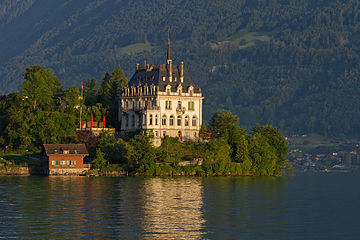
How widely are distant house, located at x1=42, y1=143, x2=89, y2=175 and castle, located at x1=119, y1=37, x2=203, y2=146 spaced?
700 inches

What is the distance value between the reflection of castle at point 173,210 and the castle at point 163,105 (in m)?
35.8

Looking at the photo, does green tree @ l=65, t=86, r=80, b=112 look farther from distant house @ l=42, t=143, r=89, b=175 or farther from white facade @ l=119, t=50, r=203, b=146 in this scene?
distant house @ l=42, t=143, r=89, b=175

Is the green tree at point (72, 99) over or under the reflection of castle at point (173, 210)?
over

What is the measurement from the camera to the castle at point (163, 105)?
169125mm

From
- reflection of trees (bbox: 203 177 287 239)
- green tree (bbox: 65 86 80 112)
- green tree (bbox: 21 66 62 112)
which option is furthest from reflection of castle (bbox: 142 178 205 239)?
green tree (bbox: 21 66 62 112)

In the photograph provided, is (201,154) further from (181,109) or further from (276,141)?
(276,141)

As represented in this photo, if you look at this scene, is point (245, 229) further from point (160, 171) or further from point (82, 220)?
point (160, 171)

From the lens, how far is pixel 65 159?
154 m

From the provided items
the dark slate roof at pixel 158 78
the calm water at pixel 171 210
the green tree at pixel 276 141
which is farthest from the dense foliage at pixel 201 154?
the calm water at pixel 171 210

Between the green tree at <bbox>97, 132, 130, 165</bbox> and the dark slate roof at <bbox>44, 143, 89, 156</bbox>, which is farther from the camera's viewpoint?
the green tree at <bbox>97, 132, 130, 165</bbox>

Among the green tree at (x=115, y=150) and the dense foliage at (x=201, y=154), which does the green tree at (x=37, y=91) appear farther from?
the green tree at (x=115, y=150)

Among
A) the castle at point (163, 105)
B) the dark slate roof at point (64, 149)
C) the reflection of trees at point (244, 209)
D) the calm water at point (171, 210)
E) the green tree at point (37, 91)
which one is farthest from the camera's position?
the green tree at point (37, 91)

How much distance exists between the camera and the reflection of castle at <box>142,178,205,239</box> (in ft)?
253

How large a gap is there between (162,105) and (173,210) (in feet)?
255
